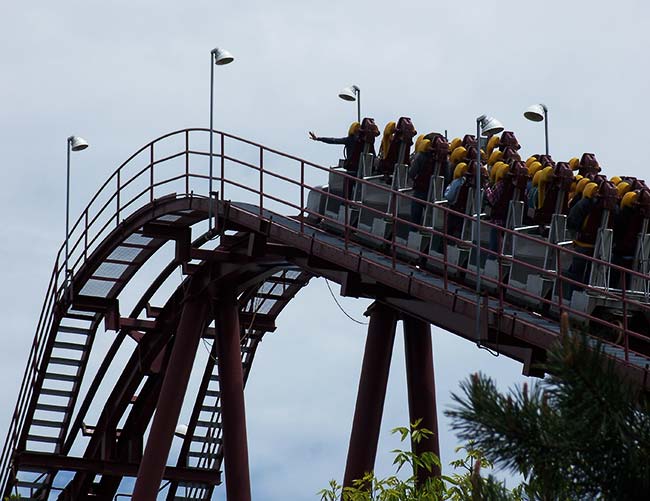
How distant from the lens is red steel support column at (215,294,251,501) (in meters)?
22.1

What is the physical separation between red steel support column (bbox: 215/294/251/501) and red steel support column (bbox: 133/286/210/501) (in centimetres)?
68

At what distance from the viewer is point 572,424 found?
21.3 ft

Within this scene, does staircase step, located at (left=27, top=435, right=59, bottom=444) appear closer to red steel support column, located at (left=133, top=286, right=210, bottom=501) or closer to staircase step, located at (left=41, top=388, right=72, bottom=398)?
staircase step, located at (left=41, top=388, right=72, bottom=398)

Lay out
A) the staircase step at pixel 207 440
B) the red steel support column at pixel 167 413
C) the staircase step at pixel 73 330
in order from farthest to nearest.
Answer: the staircase step at pixel 207 440 → the staircase step at pixel 73 330 → the red steel support column at pixel 167 413

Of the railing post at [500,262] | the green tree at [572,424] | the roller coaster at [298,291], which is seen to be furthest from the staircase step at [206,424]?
the green tree at [572,424]

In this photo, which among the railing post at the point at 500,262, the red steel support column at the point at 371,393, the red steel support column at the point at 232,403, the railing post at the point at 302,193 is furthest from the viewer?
the red steel support column at the point at 232,403

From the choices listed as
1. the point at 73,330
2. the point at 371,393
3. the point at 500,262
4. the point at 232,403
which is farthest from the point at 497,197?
the point at 73,330

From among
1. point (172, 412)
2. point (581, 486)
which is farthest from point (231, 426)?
point (581, 486)

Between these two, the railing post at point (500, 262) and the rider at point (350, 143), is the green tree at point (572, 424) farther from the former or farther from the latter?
the rider at point (350, 143)

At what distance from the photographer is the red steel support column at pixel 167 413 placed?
21.6 meters

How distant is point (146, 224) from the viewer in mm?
21875

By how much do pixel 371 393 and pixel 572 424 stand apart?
1402 centimetres

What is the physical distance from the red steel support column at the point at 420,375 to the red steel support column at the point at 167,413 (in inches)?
113

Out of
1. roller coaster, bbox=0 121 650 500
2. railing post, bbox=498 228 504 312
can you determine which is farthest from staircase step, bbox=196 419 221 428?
railing post, bbox=498 228 504 312
